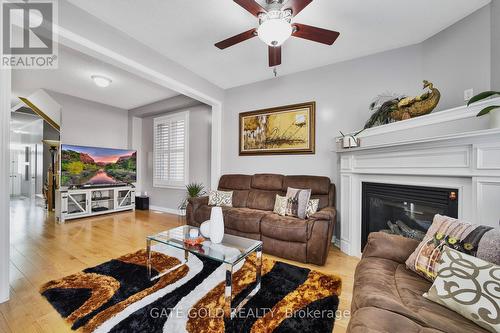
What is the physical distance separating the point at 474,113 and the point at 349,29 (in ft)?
4.80

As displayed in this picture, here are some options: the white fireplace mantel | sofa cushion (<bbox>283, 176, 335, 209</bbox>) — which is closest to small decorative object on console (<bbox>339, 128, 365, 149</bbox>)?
the white fireplace mantel

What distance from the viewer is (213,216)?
190cm

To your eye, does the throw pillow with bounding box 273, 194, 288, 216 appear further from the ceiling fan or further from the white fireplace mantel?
the ceiling fan

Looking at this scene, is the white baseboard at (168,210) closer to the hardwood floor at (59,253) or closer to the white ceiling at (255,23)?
the hardwood floor at (59,253)

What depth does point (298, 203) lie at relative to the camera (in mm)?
2797

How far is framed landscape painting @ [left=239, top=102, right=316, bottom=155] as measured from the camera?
10.8 ft

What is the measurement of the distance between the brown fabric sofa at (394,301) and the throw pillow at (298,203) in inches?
48.1

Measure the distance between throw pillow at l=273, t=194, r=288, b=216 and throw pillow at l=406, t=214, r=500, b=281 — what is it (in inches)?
64.6

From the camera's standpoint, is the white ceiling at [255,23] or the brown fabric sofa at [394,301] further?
the white ceiling at [255,23]

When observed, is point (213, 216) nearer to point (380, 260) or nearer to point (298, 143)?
point (380, 260)

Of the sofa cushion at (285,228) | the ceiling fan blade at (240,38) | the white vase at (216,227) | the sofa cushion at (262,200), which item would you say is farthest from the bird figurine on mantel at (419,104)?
the white vase at (216,227)

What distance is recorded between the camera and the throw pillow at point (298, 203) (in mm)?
2744

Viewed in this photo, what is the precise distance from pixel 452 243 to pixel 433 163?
100 centimetres

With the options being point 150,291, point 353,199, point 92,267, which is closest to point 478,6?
point 353,199
